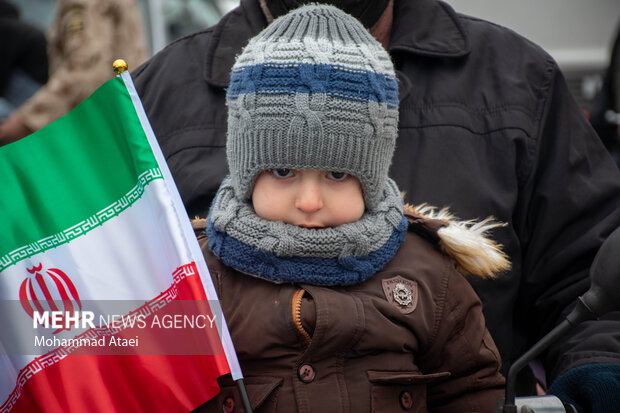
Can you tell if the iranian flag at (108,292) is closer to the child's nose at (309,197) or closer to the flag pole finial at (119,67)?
the flag pole finial at (119,67)

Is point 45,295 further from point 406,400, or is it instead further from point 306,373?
point 406,400

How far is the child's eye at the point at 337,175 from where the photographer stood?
2.17 m

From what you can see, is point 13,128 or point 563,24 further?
point 563,24

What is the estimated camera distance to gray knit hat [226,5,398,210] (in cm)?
210

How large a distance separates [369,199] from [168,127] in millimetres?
786

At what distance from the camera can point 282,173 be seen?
217 cm

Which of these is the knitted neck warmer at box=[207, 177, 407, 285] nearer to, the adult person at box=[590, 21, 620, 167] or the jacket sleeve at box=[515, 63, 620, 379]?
the jacket sleeve at box=[515, 63, 620, 379]

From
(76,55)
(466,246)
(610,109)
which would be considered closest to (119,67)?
(466,246)

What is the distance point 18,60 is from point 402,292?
12.9ft

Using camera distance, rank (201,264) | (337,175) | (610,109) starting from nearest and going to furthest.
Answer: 1. (201,264)
2. (337,175)
3. (610,109)

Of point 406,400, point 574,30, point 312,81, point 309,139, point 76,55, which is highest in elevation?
point 312,81

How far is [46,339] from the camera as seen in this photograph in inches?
81.6

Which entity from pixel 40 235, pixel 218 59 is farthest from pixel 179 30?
pixel 40 235

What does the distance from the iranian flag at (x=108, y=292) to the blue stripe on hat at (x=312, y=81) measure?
0.30m
